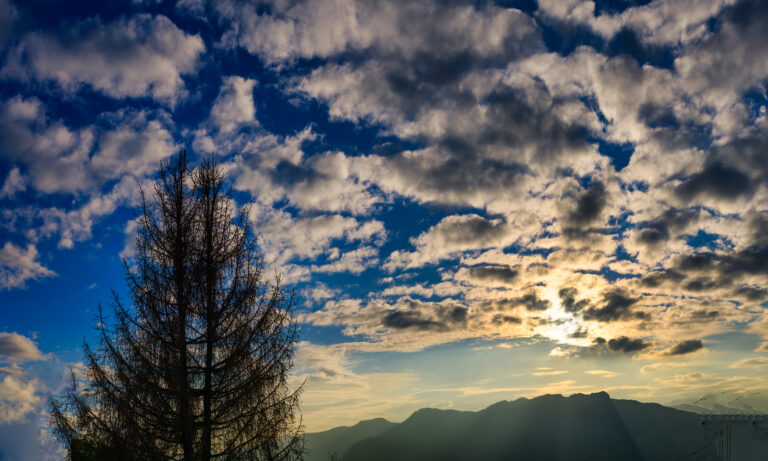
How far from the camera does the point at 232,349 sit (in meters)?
11.9

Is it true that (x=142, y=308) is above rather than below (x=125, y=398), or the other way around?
above

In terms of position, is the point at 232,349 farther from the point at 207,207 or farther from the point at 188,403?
the point at 207,207

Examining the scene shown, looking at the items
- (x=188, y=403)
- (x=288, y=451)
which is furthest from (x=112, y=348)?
(x=288, y=451)

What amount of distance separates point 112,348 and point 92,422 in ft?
5.56

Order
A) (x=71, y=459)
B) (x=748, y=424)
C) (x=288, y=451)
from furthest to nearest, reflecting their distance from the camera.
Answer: (x=748, y=424)
(x=71, y=459)
(x=288, y=451)

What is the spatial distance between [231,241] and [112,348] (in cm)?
386

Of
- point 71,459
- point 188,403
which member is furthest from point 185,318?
point 71,459

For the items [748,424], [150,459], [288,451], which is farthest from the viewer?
[748,424]

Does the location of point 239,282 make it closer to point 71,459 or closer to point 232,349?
point 232,349

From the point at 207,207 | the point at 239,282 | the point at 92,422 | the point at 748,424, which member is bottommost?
the point at 748,424

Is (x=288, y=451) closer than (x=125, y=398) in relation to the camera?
No

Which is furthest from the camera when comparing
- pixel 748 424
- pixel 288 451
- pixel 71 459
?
pixel 748 424

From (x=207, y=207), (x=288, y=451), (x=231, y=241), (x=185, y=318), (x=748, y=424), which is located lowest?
(x=748, y=424)

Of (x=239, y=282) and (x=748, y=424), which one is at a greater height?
(x=239, y=282)
